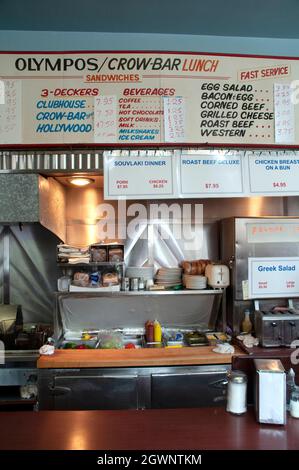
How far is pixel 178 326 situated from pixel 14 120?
240 centimetres

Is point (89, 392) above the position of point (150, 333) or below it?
below

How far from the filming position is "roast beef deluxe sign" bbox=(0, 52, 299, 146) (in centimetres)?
274

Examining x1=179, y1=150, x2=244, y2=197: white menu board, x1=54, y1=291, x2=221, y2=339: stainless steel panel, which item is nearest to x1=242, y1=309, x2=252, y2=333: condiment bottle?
x1=54, y1=291, x2=221, y2=339: stainless steel panel

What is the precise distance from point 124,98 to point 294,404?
2481 millimetres

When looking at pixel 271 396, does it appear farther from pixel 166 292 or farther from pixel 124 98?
pixel 124 98

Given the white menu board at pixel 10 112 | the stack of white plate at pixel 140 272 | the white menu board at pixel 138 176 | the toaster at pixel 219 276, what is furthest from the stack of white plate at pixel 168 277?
the white menu board at pixel 10 112

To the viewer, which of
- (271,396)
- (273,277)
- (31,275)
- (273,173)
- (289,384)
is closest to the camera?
(271,396)

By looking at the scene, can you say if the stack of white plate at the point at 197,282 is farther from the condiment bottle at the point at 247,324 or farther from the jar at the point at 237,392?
the jar at the point at 237,392

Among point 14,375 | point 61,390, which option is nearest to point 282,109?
point 61,390

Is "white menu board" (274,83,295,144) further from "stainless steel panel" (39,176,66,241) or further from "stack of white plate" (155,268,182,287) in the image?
"stainless steel panel" (39,176,66,241)

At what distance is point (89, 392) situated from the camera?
243 cm

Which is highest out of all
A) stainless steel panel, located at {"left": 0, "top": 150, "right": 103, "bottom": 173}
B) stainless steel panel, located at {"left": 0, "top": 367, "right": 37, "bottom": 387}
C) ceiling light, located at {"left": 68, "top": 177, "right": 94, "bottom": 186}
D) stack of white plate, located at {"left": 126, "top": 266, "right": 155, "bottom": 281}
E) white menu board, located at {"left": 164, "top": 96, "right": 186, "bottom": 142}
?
white menu board, located at {"left": 164, "top": 96, "right": 186, "bottom": 142}

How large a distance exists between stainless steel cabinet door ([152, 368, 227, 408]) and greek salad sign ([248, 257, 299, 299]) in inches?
32.8

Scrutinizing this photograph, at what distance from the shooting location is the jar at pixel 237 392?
1.59 m
